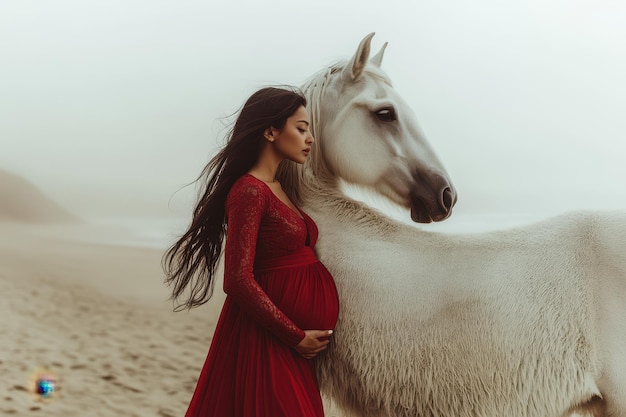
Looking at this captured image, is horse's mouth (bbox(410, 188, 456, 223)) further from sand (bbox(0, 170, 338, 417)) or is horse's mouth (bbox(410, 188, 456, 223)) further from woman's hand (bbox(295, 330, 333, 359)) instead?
sand (bbox(0, 170, 338, 417))

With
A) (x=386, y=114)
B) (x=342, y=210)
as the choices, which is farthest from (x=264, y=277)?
(x=386, y=114)

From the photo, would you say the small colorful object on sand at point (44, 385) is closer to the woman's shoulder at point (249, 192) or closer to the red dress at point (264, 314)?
the red dress at point (264, 314)

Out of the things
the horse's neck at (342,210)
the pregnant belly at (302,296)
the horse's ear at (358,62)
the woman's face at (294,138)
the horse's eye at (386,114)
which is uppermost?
the horse's ear at (358,62)

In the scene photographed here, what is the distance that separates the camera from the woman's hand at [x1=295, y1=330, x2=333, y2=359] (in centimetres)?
103

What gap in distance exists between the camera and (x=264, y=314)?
98cm

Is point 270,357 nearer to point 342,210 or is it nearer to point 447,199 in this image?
point 342,210

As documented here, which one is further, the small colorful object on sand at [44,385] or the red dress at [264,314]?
the small colorful object on sand at [44,385]

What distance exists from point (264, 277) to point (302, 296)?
89 millimetres

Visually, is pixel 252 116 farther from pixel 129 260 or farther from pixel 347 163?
pixel 129 260

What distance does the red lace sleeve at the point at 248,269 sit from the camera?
3.23ft

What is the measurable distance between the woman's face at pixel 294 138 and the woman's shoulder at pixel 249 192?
113mm

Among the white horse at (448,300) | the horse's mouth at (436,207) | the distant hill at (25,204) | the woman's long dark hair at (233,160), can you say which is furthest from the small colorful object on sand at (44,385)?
the horse's mouth at (436,207)

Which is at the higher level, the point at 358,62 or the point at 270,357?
the point at 358,62

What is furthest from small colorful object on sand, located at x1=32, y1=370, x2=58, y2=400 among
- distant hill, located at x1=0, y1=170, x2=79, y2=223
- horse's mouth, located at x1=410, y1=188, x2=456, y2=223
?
horse's mouth, located at x1=410, y1=188, x2=456, y2=223
